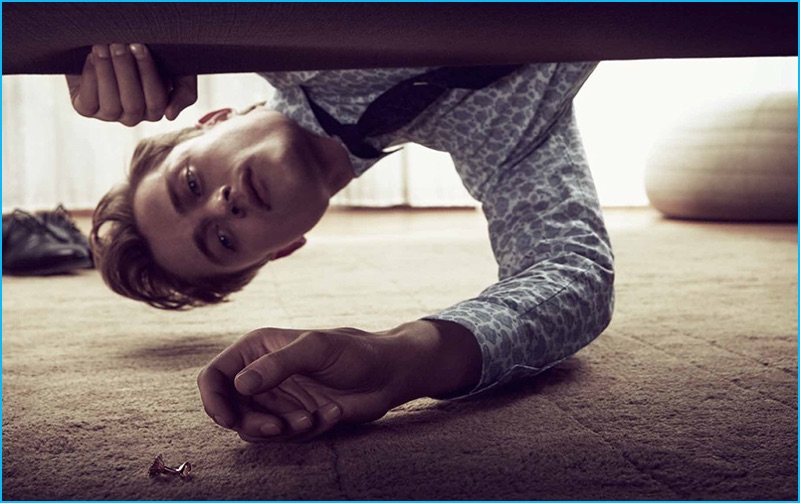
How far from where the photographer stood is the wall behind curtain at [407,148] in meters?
3.14

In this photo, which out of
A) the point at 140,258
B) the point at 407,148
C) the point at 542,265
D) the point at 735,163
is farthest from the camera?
the point at 407,148

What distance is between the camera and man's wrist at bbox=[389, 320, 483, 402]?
77 cm

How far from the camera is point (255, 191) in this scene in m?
1.14

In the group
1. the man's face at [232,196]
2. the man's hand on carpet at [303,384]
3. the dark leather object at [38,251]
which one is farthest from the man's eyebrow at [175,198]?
the dark leather object at [38,251]

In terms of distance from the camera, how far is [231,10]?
1.70 feet

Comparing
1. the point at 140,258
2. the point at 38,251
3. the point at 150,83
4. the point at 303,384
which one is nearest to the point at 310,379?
the point at 303,384

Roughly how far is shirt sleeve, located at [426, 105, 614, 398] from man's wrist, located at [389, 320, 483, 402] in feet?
0.04

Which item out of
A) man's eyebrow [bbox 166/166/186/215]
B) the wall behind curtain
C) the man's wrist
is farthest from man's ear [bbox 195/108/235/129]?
the wall behind curtain

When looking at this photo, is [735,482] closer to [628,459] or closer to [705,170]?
[628,459]

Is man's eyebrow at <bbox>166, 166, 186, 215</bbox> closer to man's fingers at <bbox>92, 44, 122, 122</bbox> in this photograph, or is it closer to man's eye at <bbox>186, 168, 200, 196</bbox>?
man's eye at <bbox>186, 168, 200, 196</bbox>

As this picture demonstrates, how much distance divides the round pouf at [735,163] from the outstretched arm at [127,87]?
7.53 ft

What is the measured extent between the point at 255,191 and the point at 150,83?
0.45 meters

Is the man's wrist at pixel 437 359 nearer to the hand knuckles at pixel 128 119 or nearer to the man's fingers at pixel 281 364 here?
the man's fingers at pixel 281 364

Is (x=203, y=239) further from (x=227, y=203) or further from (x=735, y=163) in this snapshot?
(x=735, y=163)
